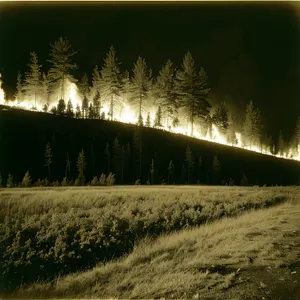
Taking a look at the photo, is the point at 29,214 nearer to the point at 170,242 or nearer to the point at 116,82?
the point at 170,242

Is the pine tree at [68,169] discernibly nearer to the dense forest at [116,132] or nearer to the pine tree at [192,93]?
the dense forest at [116,132]

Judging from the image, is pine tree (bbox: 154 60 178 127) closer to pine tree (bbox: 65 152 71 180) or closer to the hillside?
the hillside

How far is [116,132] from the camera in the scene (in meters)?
50.9

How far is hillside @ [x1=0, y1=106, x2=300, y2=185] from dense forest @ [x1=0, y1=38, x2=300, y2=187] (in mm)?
141

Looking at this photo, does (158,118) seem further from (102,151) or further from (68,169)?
(68,169)

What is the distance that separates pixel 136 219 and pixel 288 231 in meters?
6.34

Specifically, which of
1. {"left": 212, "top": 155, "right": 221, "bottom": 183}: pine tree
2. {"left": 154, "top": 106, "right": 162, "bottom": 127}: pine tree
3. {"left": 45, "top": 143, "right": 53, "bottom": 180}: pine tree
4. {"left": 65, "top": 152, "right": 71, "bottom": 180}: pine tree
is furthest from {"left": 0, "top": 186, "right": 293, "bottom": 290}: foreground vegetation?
{"left": 154, "top": 106, "right": 162, "bottom": 127}: pine tree

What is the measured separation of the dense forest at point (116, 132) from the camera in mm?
40753

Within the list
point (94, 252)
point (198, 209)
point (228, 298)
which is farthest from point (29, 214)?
point (228, 298)

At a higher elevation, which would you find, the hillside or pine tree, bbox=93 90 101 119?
pine tree, bbox=93 90 101 119

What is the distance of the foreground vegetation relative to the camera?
10055mm

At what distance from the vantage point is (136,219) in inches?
545

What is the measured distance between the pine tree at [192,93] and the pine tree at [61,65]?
22087 millimetres

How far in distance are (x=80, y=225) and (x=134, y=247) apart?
2.60 metres
